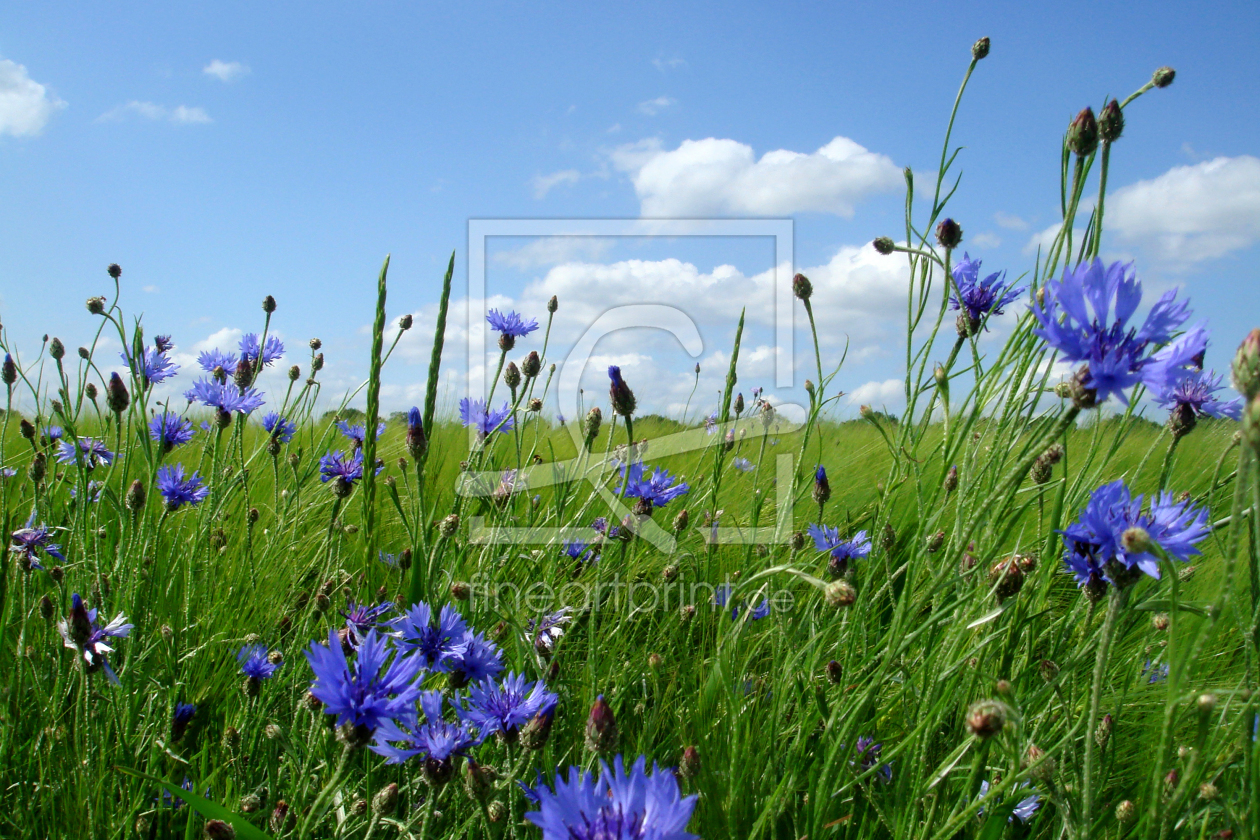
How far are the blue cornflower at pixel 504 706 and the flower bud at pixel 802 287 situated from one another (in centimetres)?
95

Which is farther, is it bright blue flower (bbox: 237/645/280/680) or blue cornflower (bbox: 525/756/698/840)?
bright blue flower (bbox: 237/645/280/680)

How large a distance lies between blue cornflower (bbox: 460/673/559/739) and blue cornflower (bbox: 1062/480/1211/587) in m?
0.66

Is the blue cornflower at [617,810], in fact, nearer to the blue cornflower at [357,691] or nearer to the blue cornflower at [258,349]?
the blue cornflower at [357,691]

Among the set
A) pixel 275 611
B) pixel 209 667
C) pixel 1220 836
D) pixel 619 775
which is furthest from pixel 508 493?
pixel 1220 836

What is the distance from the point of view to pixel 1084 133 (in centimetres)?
98

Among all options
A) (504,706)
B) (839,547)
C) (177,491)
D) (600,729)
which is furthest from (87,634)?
(839,547)

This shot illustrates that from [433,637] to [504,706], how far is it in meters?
0.17

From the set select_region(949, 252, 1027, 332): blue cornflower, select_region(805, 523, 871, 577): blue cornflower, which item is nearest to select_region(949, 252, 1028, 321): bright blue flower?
select_region(949, 252, 1027, 332): blue cornflower

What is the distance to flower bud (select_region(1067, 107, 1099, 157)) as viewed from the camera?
3.21 ft

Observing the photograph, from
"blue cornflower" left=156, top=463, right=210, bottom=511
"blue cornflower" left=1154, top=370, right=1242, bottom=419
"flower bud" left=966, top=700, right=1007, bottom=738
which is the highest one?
"blue cornflower" left=1154, top=370, right=1242, bottom=419

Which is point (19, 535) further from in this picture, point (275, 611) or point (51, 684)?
point (275, 611)

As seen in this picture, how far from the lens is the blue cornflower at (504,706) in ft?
3.07

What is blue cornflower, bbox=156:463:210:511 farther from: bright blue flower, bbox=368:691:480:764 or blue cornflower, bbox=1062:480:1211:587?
blue cornflower, bbox=1062:480:1211:587

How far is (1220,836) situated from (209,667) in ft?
5.62
